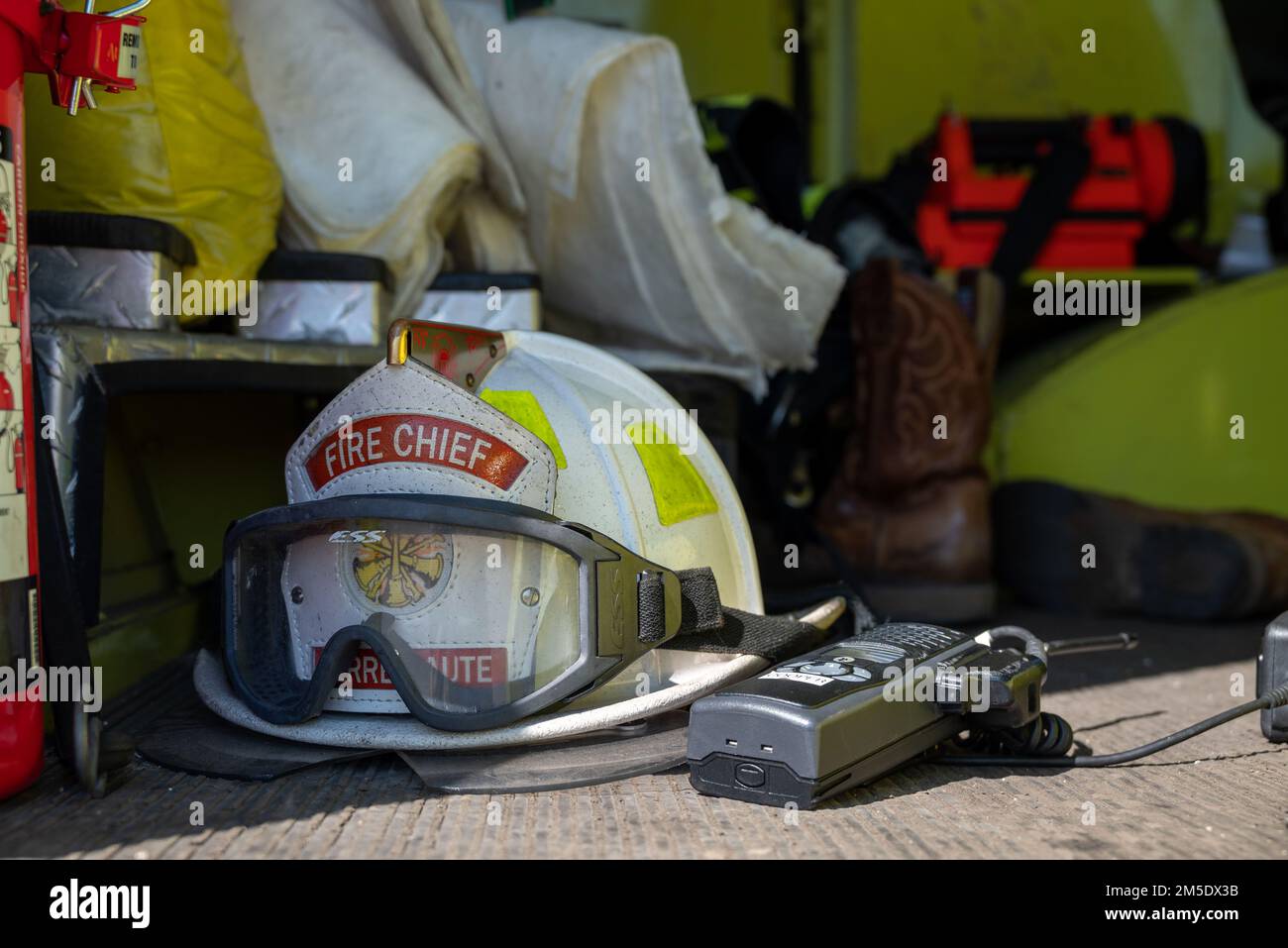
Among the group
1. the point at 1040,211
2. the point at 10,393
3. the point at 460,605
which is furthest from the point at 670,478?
the point at 1040,211

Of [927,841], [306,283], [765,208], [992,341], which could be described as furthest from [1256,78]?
[927,841]

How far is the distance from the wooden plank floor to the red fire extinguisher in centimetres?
8

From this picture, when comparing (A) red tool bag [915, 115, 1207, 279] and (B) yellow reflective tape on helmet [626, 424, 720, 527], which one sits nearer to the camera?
(B) yellow reflective tape on helmet [626, 424, 720, 527]

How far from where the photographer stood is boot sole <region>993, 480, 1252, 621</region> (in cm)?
209

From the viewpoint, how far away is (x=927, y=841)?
35.6 inches

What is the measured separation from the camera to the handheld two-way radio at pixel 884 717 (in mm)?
980

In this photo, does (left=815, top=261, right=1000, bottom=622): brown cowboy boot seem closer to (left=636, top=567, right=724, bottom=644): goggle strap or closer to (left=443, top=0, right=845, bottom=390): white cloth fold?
(left=443, top=0, right=845, bottom=390): white cloth fold

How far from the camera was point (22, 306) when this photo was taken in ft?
3.32

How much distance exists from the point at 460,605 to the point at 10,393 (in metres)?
0.41

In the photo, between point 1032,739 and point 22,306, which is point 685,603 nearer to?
point 1032,739

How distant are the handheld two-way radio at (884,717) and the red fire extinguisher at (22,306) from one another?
54cm

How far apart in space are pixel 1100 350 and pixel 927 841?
1.77 metres

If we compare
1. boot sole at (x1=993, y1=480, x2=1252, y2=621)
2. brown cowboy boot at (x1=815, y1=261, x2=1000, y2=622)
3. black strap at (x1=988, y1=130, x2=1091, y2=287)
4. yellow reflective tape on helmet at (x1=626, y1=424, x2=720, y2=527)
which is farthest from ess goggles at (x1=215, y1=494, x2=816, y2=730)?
black strap at (x1=988, y1=130, x2=1091, y2=287)
